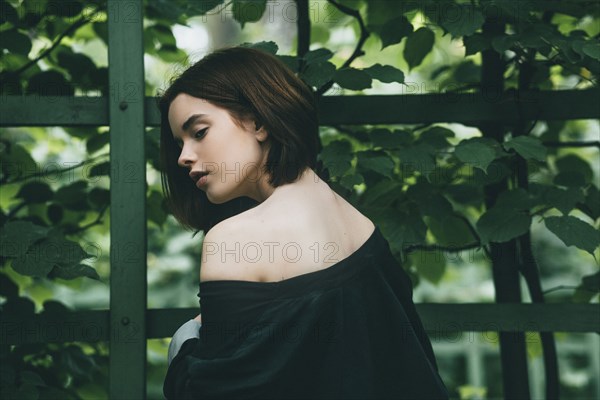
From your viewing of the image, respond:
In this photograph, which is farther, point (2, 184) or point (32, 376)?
point (2, 184)

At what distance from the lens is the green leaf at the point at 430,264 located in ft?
7.77

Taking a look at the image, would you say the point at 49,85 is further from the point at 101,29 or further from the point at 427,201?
the point at 427,201

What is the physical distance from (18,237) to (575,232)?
136 centimetres

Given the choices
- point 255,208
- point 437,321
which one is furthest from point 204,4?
point 437,321

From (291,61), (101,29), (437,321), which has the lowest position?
(437,321)

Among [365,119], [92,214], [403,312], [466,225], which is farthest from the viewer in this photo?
[92,214]

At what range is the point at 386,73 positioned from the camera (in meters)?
1.94

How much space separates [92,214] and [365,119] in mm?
1030

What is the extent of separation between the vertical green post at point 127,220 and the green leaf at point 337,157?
461 millimetres

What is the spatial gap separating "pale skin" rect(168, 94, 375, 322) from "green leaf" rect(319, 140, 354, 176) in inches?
13.8

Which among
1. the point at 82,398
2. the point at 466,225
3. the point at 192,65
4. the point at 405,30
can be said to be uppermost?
the point at 405,30

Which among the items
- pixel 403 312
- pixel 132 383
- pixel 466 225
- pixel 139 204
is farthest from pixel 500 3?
pixel 132 383

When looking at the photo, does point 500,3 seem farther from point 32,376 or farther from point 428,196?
point 32,376

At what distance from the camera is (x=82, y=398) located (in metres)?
2.33
